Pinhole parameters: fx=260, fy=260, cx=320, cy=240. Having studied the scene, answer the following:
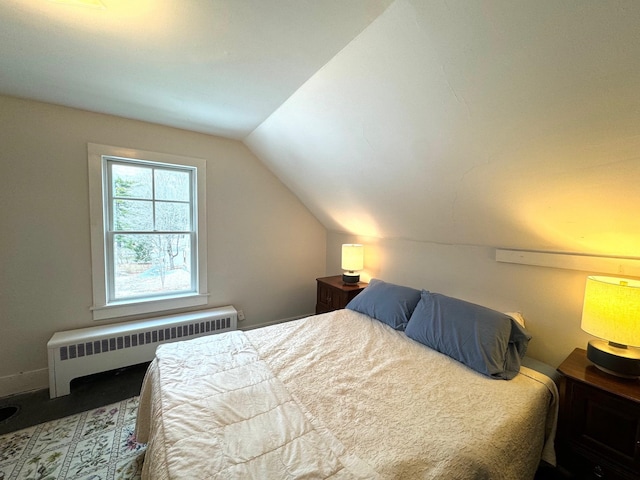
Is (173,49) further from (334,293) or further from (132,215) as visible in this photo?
(334,293)

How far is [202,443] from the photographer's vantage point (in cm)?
97

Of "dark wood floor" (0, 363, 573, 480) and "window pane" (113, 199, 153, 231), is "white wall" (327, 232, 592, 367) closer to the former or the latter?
"dark wood floor" (0, 363, 573, 480)

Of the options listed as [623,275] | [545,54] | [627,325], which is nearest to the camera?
[545,54]

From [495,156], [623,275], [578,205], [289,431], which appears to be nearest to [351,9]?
[495,156]

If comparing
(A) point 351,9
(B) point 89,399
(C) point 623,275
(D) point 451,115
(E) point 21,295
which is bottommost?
(B) point 89,399

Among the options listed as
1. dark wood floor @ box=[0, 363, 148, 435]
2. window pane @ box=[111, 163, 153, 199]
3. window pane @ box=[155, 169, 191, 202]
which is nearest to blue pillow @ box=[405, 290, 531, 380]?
dark wood floor @ box=[0, 363, 148, 435]

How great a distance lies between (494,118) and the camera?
1192mm

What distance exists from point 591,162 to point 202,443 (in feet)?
6.44

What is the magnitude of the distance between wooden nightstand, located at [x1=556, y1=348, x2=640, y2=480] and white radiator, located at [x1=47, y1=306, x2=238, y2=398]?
266cm

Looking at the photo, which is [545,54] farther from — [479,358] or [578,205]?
Result: [479,358]

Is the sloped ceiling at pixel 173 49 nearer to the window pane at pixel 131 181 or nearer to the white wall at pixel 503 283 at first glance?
the window pane at pixel 131 181

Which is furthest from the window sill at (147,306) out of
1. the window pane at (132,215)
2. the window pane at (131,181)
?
the window pane at (131,181)

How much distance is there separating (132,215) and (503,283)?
3211 mm

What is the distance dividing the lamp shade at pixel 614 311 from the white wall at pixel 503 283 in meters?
0.34
